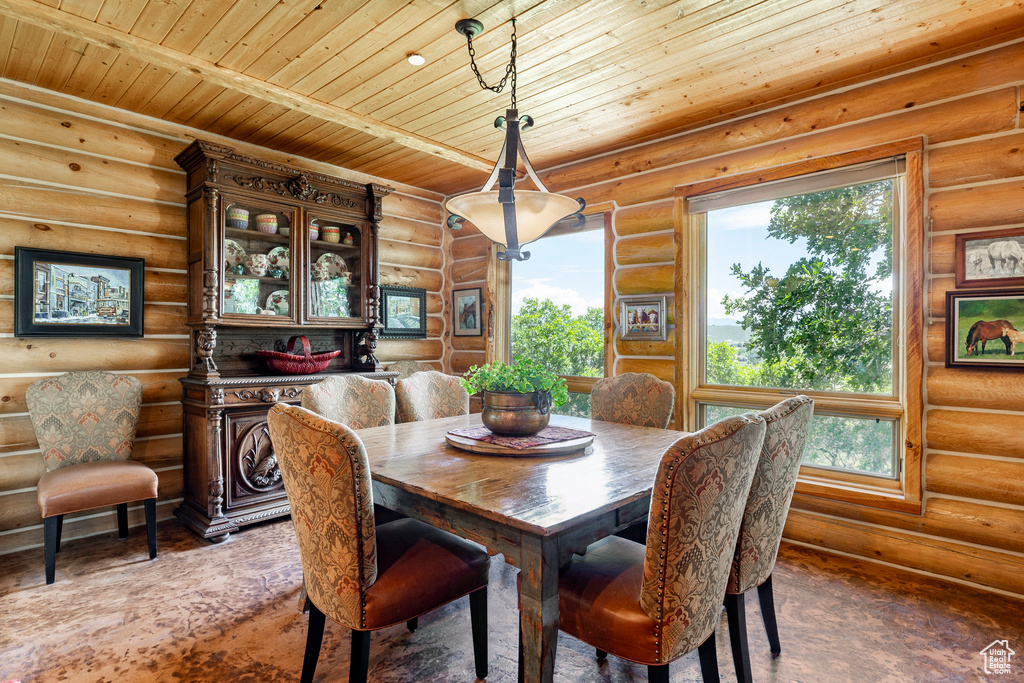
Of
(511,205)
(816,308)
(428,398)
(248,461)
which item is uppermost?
(511,205)

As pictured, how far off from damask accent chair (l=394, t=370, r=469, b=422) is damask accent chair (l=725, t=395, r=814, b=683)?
1859 millimetres

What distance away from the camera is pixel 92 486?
2.68m

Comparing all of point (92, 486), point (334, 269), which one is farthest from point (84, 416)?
point (334, 269)

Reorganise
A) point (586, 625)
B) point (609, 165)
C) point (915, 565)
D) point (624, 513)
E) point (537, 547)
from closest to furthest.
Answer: point (537, 547) → point (586, 625) → point (624, 513) → point (915, 565) → point (609, 165)

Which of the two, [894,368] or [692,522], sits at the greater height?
[894,368]

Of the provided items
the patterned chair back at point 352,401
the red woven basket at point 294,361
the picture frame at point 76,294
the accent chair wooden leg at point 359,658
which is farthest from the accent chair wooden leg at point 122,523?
the accent chair wooden leg at point 359,658

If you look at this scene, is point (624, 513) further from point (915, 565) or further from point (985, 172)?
point (985, 172)

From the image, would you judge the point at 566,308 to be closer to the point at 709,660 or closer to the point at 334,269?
the point at 334,269

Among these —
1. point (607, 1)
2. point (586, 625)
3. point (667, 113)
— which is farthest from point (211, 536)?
point (667, 113)

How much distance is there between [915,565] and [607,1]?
3123 millimetres

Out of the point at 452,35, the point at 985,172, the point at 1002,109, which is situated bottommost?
the point at 985,172

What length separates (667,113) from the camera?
3.29m

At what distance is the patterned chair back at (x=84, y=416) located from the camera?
2.85 meters

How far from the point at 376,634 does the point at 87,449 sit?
7.00ft
